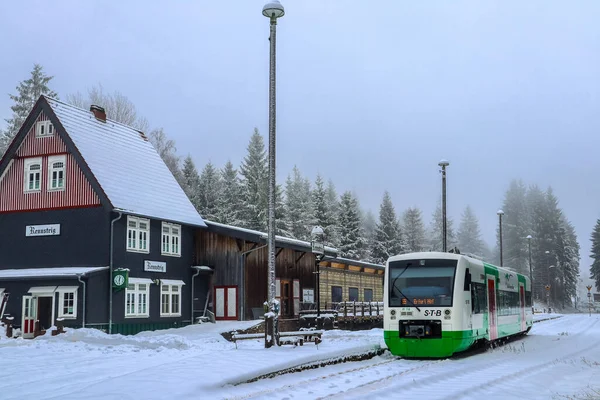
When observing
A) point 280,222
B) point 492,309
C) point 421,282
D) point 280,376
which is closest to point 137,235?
point 421,282

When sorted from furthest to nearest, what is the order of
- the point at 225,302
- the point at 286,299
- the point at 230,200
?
1. the point at 230,200
2. the point at 286,299
3. the point at 225,302

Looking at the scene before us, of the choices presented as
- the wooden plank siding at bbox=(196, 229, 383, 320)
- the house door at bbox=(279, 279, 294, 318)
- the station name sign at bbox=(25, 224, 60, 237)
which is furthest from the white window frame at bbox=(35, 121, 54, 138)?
the house door at bbox=(279, 279, 294, 318)

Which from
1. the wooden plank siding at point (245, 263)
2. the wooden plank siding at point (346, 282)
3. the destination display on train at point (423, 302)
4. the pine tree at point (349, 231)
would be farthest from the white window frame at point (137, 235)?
the pine tree at point (349, 231)

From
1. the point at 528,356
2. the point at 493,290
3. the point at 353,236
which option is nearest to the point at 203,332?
the point at 493,290

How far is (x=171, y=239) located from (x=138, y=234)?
114 inches

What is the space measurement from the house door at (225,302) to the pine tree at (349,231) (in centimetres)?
3422

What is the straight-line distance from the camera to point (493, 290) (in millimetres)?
24000

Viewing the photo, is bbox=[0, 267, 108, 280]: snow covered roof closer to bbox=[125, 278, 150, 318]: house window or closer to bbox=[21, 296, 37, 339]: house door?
bbox=[21, 296, 37, 339]: house door

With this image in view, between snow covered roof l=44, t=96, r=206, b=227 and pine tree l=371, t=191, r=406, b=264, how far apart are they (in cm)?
3939

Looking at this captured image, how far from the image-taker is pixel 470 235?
334 ft

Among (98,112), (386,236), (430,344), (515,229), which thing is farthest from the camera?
(515,229)

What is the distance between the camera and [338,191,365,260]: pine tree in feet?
228

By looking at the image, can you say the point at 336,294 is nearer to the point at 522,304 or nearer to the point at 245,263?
the point at 245,263

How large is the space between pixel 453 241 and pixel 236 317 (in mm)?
66702
